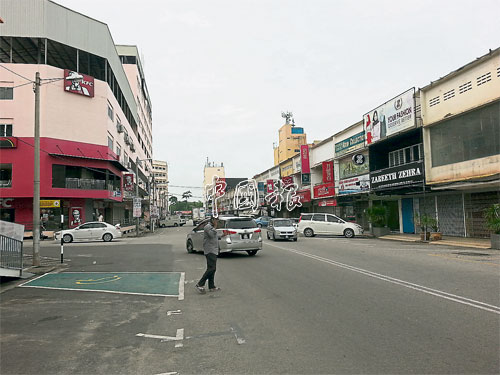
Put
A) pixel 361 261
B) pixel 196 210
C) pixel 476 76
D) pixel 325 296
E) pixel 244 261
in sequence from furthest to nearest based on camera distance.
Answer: pixel 196 210, pixel 476 76, pixel 244 261, pixel 361 261, pixel 325 296

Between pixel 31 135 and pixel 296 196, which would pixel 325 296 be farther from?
pixel 296 196

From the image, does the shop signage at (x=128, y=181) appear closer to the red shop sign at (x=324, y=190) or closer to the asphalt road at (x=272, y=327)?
the red shop sign at (x=324, y=190)

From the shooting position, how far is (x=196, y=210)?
73.9 metres

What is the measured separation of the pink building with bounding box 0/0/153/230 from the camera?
32469 mm

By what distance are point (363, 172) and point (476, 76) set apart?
13664 millimetres

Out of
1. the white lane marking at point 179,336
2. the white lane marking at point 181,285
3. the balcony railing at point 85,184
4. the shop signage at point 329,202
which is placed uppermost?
the balcony railing at point 85,184

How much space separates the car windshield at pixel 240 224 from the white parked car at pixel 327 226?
534 inches

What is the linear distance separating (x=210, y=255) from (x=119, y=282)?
10.3ft

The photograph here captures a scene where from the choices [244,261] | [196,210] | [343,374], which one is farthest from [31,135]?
[196,210]

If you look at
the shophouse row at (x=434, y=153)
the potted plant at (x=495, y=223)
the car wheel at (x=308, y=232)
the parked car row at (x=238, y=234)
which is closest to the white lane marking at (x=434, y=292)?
the parked car row at (x=238, y=234)

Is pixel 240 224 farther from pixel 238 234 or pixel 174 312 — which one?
pixel 174 312

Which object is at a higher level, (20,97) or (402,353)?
(20,97)

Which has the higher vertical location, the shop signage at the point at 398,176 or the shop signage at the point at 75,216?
the shop signage at the point at 398,176

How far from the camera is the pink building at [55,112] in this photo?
3247cm
